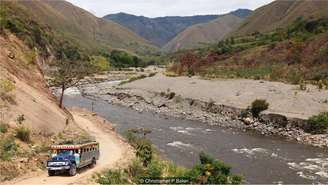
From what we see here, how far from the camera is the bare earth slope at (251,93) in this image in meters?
60.5

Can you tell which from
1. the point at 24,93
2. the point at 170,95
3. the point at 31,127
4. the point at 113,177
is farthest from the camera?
the point at 170,95

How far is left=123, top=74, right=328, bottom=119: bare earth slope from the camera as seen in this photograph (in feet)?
198

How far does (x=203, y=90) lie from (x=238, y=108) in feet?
59.7

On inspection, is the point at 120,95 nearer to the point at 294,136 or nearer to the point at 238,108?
the point at 238,108

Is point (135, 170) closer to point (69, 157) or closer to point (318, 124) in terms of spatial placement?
point (69, 157)

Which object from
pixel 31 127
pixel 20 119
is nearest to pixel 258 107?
pixel 31 127

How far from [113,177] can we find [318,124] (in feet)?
104

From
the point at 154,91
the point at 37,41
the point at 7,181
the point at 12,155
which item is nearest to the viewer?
the point at 7,181

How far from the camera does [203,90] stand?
3297 inches

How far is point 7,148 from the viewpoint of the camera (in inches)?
1158

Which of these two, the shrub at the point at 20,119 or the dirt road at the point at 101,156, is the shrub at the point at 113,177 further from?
the shrub at the point at 20,119

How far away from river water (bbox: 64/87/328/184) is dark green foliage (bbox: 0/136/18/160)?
1442cm

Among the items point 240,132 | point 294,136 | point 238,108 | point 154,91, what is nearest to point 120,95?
point 154,91

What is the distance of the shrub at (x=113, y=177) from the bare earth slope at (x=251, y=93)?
107 ft
